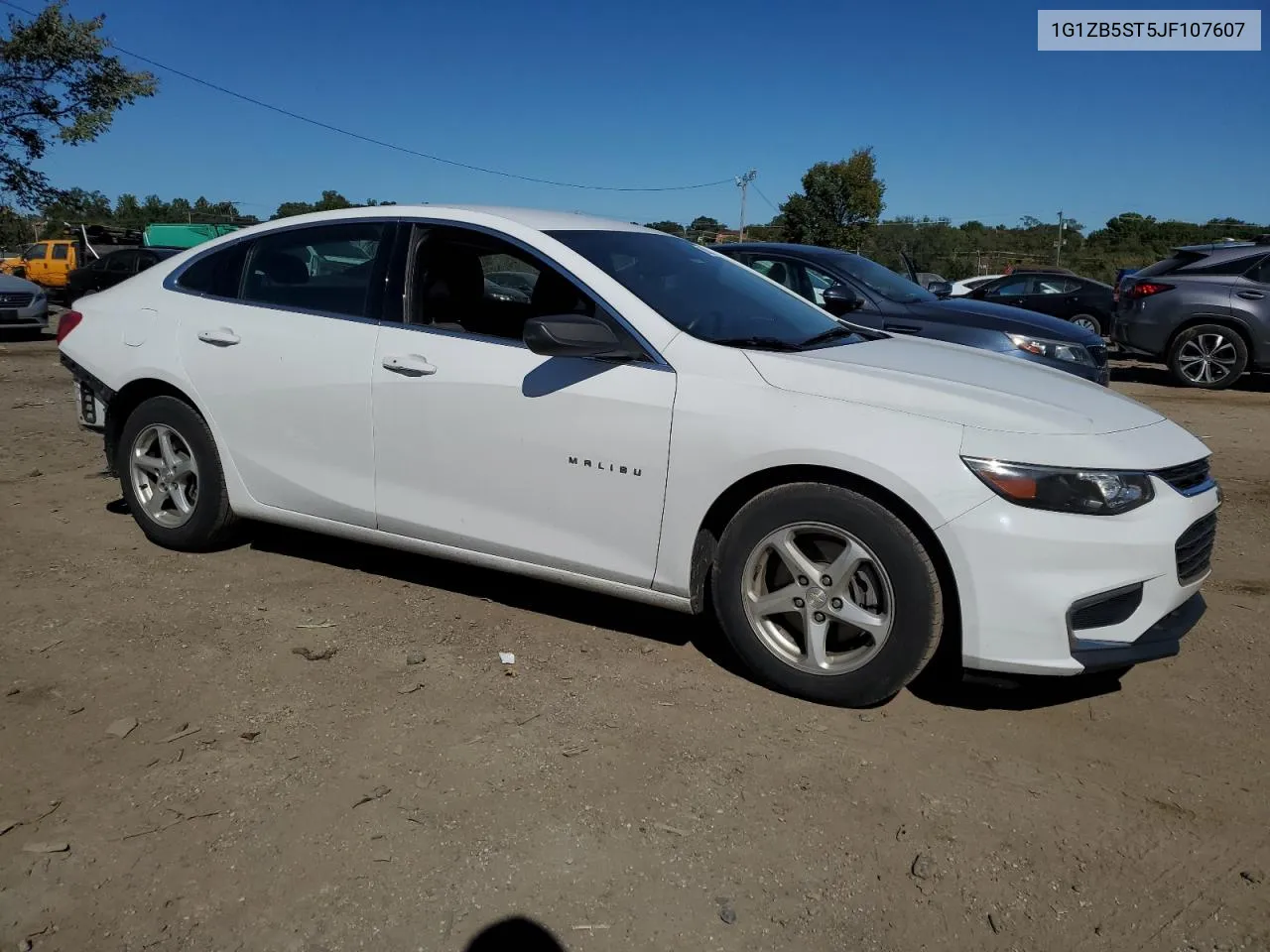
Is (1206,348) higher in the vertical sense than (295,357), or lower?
higher

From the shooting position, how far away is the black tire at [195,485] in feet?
15.1

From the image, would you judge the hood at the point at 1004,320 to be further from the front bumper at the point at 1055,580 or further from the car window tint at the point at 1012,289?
the car window tint at the point at 1012,289

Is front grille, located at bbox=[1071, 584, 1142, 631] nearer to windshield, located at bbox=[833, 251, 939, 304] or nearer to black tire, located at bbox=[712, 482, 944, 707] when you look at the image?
black tire, located at bbox=[712, 482, 944, 707]

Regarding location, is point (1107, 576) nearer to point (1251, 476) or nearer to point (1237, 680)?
point (1237, 680)

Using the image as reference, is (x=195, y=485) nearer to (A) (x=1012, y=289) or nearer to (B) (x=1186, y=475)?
(B) (x=1186, y=475)

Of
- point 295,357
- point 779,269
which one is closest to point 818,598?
point 295,357

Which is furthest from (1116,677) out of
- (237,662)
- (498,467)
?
(237,662)

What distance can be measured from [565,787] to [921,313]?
615cm

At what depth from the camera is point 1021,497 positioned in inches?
120

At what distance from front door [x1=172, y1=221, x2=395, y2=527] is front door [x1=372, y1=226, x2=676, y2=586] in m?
0.15

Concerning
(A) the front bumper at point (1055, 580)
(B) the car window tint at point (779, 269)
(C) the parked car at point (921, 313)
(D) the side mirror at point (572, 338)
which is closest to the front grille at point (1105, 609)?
(A) the front bumper at point (1055, 580)

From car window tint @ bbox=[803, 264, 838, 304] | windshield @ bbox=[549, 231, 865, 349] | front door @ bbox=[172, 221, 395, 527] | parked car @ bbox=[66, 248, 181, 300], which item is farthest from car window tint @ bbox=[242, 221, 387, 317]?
parked car @ bbox=[66, 248, 181, 300]

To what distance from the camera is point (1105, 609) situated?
311 centimetres

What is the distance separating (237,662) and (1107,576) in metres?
3.01
